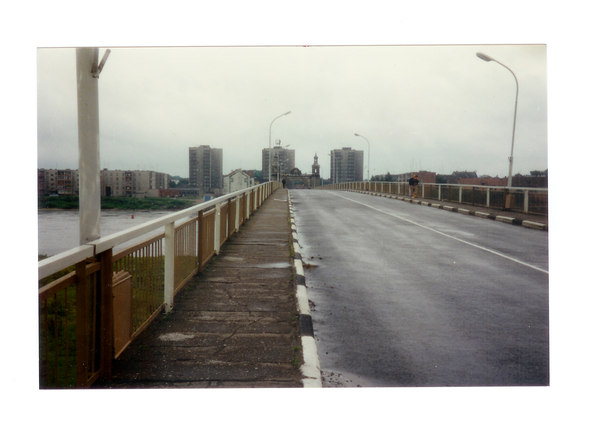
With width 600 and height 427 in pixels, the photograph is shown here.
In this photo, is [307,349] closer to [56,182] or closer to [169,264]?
[169,264]

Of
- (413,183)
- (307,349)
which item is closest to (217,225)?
(307,349)

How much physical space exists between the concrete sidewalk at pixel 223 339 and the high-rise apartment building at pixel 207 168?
1.79 m

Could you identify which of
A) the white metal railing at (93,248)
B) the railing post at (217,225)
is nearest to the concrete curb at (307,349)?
the white metal railing at (93,248)

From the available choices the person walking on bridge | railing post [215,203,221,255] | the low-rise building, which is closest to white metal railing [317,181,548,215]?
the person walking on bridge

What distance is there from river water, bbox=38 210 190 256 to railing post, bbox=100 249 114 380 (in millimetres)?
282

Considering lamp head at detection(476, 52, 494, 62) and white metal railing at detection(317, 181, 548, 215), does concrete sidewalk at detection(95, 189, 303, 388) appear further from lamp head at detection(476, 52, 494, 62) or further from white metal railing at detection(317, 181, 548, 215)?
white metal railing at detection(317, 181, 548, 215)

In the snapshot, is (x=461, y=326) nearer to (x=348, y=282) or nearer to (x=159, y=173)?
(x=348, y=282)

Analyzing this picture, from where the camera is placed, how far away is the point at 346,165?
2660 inches

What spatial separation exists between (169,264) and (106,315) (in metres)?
1.67

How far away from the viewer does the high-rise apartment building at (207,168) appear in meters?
8.48

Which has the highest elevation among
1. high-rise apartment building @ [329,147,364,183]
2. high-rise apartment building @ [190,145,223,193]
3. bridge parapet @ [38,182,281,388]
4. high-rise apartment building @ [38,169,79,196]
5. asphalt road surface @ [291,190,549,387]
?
high-rise apartment building @ [329,147,364,183]

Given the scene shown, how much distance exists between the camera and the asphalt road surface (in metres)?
4.20

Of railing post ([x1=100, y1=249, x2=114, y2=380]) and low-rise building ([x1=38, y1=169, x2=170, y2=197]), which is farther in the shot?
low-rise building ([x1=38, y1=169, x2=170, y2=197])
